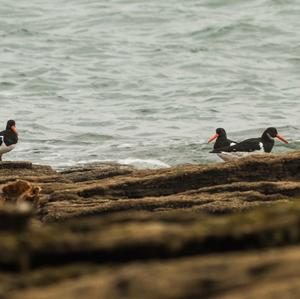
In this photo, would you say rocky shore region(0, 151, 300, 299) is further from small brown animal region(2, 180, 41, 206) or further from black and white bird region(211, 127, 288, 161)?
black and white bird region(211, 127, 288, 161)

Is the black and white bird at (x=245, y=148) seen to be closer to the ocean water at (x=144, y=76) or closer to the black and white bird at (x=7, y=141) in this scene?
the ocean water at (x=144, y=76)

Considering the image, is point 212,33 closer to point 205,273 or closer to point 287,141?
point 287,141

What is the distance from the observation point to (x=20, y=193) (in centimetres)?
1186

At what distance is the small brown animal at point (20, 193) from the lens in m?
11.7

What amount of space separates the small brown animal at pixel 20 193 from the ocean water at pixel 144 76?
10.3 metres

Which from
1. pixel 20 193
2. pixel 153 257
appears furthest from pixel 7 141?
pixel 153 257

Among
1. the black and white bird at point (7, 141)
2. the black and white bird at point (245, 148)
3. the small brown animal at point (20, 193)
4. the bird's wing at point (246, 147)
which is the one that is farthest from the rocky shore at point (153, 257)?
the black and white bird at point (7, 141)

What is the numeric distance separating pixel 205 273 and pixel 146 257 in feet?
1.38

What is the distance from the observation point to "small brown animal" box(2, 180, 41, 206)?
38.2ft

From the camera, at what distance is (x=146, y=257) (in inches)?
183

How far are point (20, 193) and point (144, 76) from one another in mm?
25821

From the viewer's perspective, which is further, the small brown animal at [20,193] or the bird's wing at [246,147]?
the bird's wing at [246,147]

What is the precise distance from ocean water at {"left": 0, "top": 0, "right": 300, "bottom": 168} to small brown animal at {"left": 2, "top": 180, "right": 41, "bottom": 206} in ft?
33.7

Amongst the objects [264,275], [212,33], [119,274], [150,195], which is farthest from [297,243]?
[212,33]
